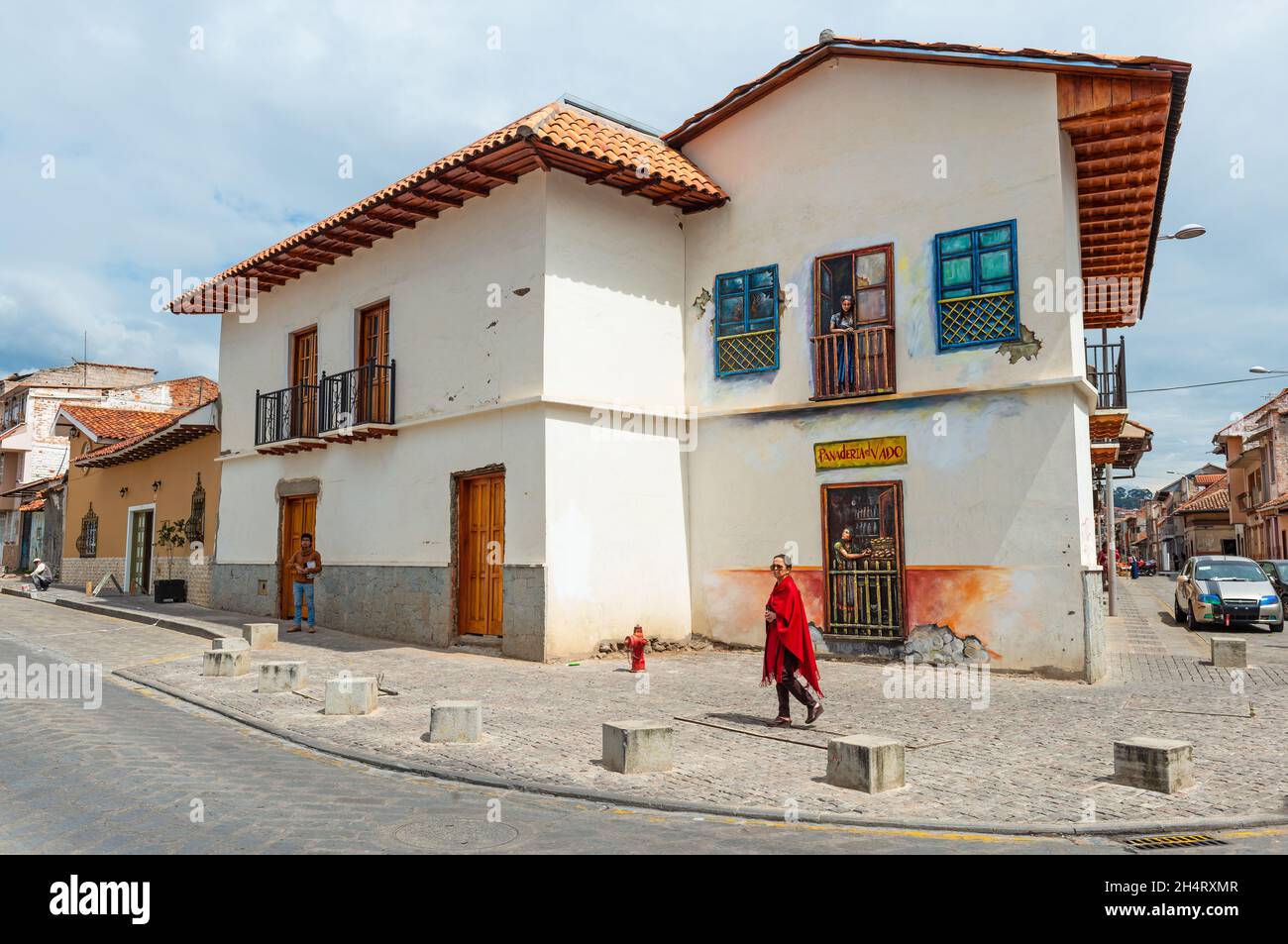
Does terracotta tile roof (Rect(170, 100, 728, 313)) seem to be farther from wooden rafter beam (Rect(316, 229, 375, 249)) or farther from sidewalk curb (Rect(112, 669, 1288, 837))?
sidewalk curb (Rect(112, 669, 1288, 837))

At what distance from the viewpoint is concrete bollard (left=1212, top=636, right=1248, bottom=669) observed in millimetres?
12992

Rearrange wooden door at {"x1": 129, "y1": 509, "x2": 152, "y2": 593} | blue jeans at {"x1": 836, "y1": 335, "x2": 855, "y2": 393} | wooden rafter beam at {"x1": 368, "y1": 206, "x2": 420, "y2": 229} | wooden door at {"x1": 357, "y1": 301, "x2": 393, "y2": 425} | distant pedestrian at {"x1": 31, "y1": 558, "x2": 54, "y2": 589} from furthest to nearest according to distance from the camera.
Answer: distant pedestrian at {"x1": 31, "y1": 558, "x2": 54, "y2": 589}, wooden door at {"x1": 129, "y1": 509, "x2": 152, "y2": 593}, wooden door at {"x1": 357, "y1": 301, "x2": 393, "y2": 425}, wooden rafter beam at {"x1": 368, "y1": 206, "x2": 420, "y2": 229}, blue jeans at {"x1": 836, "y1": 335, "x2": 855, "y2": 393}

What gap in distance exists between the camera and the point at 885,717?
376 inches

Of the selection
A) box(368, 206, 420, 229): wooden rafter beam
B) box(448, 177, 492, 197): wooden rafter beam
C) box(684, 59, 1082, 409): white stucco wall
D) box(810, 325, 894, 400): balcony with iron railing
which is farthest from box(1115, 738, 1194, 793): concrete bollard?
box(368, 206, 420, 229): wooden rafter beam

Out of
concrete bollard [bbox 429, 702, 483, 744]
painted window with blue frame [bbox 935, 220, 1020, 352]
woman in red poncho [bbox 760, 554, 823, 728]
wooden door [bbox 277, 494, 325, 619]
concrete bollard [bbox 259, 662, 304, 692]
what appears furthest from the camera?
wooden door [bbox 277, 494, 325, 619]

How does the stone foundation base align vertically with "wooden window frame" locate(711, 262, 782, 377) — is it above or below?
below

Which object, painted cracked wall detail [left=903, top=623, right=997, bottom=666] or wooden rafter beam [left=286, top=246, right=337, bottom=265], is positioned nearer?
painted cracked wall detail [left=903, top=623, right=997, bottom=666]

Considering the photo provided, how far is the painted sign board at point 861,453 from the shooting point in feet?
44.5

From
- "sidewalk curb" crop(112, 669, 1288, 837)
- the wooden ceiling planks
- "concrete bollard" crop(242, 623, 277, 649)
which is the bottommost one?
"sidewalk curb" crop(112, 669, 1288, 837)

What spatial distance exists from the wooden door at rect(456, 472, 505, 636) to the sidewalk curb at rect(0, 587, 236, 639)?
398 cm

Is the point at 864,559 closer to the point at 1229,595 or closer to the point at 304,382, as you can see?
the point at 1229,595

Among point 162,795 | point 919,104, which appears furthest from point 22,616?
point 919,104

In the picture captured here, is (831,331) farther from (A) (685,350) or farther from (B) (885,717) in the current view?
(B) (885,717)
